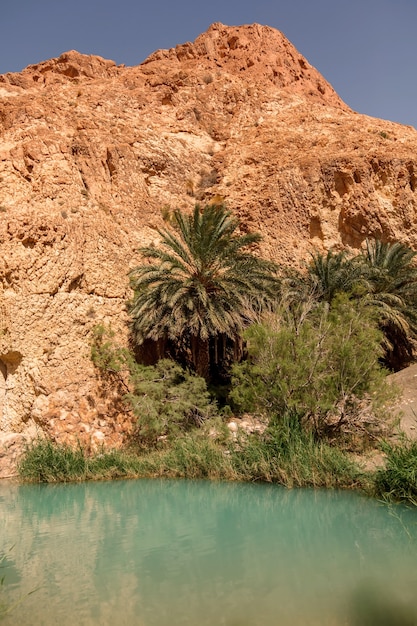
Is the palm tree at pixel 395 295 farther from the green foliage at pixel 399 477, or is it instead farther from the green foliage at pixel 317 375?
the green foliage at pixel 399 477

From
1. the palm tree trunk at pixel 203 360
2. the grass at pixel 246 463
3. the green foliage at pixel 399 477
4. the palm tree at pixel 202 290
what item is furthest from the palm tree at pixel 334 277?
the green foliage at pixel 399 477

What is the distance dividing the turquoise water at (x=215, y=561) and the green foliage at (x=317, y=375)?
7.06 feet

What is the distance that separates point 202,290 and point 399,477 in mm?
8082

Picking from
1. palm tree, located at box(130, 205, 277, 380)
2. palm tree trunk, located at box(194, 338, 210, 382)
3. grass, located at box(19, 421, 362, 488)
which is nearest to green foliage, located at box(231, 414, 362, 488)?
grass, located at box(19, 421, 362, 488)

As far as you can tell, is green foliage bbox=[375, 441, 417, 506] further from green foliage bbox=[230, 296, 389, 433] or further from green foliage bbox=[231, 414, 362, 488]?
green foliage bbox=[230, 296, 389, 433]

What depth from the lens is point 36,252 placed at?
15.8 meters

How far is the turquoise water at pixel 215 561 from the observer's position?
165 inches

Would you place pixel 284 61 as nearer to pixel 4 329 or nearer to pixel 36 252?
pixel 36 252

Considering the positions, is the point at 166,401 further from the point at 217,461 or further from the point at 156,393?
the point at 217,461

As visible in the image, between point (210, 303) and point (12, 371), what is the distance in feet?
19.8

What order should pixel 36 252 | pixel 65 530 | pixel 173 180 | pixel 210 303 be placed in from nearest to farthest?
pixel 65 530 < pixel 210 303 < pixel 36 252 < pixel 173 180

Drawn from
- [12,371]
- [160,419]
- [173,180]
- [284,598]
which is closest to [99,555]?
[284,598]

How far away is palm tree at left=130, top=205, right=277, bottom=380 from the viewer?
566 inches

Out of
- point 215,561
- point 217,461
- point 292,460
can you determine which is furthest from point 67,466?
point 215,561
